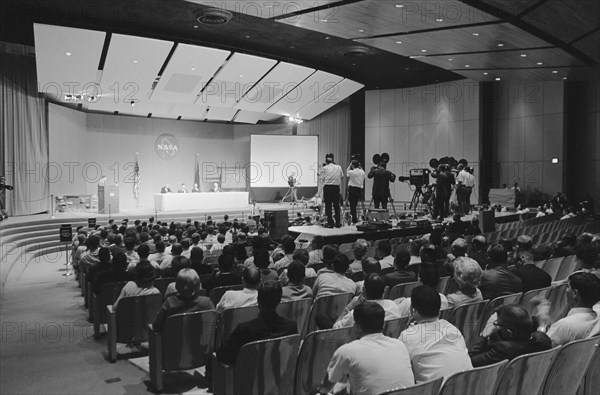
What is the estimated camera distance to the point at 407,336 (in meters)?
2.42

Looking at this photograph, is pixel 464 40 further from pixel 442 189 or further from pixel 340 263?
pixel 340 263

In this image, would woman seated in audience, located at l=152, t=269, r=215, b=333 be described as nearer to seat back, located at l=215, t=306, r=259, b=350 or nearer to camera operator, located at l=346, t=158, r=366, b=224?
seat back, located at l=215, t=306, r=259, b=350

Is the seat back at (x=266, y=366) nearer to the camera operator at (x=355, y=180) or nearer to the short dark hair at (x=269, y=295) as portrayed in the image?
the short dark hair at (x=269, y=295)

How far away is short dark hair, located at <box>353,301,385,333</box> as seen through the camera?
90.8 inches

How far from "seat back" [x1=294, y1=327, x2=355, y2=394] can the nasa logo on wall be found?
17450 millimetres

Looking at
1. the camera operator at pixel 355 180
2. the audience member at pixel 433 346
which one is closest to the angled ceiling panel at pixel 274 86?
the camera operator at pixel 355 180

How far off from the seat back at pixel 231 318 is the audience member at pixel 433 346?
1.33 m

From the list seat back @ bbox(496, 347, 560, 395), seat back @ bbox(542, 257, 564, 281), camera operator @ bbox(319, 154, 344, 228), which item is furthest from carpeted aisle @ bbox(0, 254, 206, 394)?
camera operator @ bbox(319, 154, 344, 228)

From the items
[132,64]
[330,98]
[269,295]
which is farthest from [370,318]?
[330,98]

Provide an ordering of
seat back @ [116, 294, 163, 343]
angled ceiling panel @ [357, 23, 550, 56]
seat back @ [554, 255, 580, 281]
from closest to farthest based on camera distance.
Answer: seat back @ [116, 294, 163, 343], seat back @ [554, 255, 580, 281], angled ceiling panel @ [357, 23, 550, 56]

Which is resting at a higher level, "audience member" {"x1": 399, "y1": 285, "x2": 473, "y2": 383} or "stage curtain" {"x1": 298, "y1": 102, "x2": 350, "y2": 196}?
"stage curtain" {"x1": 298, "y1": 102, "x2": 350, "y2": 196}

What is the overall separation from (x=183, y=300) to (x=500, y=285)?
8.24 ft

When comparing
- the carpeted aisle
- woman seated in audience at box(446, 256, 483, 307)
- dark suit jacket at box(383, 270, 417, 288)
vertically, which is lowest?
the carpeted aisle

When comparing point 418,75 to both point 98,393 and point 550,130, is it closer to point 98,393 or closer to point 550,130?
point 550,130
